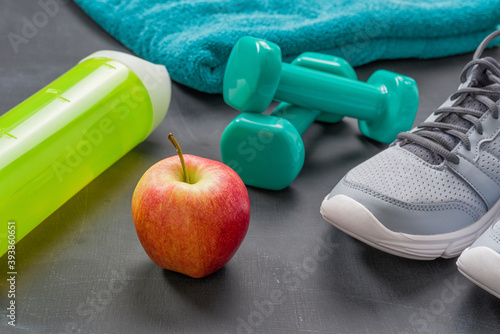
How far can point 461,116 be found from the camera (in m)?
0.90

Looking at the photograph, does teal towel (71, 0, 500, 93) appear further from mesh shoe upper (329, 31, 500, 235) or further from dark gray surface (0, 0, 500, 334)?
mesh shoe upper (329, 31, 500, 235)

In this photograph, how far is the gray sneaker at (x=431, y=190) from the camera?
797 mm

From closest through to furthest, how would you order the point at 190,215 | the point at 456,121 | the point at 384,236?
the point at 190,215 → the point at 384,236 → the point at 456,121

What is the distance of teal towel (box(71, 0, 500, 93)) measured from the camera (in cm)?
120

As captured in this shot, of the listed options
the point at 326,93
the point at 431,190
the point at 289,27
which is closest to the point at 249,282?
the point at 431,190

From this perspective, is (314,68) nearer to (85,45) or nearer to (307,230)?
(307,230)

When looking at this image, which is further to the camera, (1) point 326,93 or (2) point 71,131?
(1) point 326,93

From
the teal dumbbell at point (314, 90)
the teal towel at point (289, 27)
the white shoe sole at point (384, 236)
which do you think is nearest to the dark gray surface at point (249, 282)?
the white shoe sole at point (384, 236)

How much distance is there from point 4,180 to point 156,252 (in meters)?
0.25

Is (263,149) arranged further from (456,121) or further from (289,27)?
(289,27)

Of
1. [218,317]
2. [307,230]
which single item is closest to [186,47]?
[307,230]

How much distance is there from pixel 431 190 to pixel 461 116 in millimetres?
166

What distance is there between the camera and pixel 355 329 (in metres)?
0.70

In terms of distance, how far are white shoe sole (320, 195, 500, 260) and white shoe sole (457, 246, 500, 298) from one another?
0.08m
